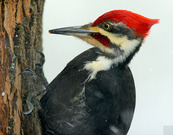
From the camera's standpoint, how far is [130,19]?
2500 millimetres

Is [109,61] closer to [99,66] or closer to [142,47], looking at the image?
[99,66]

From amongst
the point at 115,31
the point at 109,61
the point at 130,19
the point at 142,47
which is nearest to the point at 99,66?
the point at 109,61

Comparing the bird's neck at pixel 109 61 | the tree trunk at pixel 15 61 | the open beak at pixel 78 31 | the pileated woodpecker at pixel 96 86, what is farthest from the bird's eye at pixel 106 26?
the tree trunk at pixel 15 61

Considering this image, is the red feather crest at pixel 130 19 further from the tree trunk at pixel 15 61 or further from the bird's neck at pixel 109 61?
the tree trunk at pixel 15 61

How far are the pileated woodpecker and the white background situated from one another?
→ 7.89ft

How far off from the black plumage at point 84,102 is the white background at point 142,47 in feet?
7.81

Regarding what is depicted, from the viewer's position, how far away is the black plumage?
A: 8.60 feet

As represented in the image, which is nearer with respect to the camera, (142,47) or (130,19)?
(130,19)

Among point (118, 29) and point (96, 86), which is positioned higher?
point (118, 29)

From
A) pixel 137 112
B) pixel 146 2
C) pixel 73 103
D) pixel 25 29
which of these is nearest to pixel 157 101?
pixel 137 112

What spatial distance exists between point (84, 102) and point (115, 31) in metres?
0.69

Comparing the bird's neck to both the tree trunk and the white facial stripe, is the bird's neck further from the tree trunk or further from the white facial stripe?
the tree trunk

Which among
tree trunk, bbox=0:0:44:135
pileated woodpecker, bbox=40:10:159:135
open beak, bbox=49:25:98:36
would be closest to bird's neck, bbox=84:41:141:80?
pileated woodpecker, bbox=40:10:159:135

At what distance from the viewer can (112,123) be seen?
108 inches
